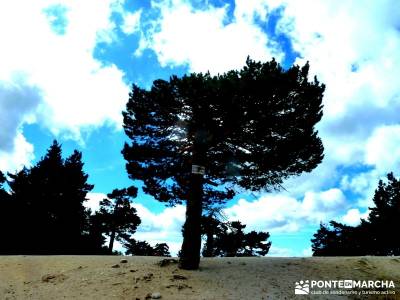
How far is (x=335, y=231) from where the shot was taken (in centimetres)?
4825

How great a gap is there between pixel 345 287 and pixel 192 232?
5.81 m

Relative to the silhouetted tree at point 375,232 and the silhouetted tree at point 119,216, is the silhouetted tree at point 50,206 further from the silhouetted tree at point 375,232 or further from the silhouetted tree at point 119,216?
the silhouetted tree at point 375,232

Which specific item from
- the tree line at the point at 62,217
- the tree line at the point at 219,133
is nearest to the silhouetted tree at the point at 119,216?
the tree line at the point at 62,217

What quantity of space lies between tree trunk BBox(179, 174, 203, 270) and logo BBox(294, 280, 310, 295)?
3928 mm

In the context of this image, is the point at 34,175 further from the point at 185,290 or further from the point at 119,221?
the point at 185,290

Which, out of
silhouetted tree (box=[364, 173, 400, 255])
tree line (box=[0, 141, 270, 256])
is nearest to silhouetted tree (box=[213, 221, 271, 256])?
tree line (box=[0, 141, 270, 256])

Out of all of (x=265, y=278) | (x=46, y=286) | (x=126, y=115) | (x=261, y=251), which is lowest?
(x=46, y=286)

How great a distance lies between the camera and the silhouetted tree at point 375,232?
39.8 meters

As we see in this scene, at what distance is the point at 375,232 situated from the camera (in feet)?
135

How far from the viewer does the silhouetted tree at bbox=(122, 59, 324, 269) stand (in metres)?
15.8

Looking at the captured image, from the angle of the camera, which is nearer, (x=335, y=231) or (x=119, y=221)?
(x=119, y=221)

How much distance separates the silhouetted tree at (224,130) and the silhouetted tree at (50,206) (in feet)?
62.8

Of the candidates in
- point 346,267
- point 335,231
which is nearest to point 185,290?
point 346,267

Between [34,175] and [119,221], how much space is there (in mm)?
9806
